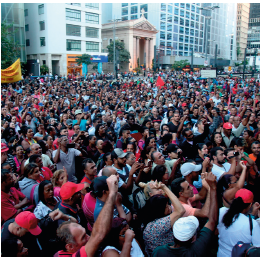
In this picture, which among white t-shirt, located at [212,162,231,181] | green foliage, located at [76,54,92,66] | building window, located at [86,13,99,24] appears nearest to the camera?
white t-shirt, located at [212,162,231,181]

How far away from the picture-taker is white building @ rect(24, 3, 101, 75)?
40375mm

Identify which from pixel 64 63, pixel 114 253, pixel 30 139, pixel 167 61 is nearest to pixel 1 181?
pixel 114 253

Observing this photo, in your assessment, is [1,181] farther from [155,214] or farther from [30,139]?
[30,139]

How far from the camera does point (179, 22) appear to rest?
247 feet

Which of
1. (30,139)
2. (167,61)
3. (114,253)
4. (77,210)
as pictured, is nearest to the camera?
(114,253)

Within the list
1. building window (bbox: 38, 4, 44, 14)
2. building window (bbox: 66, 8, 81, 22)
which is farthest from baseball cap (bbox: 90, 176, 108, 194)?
building window (bbox: 66, 8, 81, 22)

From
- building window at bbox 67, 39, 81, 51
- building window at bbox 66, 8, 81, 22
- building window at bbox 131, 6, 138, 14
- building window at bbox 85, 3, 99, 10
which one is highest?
A: building window at bbox 131, 6, 138, 14

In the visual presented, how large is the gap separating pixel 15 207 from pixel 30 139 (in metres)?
2.80

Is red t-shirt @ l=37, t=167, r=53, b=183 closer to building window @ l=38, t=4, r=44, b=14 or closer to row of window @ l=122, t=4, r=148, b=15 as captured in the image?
building window @ l=38, t=4, r=44, b=14

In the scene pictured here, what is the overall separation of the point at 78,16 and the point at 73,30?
2489mm

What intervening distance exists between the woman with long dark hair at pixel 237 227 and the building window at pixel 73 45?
4357 cm

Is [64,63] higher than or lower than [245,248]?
higher

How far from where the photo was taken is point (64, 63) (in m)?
42.1

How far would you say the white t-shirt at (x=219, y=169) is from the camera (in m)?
4.12
